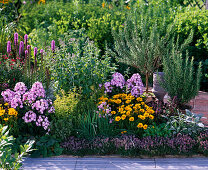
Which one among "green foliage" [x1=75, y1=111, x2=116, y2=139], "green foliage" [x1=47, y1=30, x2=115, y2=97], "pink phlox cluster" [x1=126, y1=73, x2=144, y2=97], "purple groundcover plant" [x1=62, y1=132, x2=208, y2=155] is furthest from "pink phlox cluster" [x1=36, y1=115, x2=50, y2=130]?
"pink phlox cluster" [x1=126, y1=73, x2=144, y2=97]

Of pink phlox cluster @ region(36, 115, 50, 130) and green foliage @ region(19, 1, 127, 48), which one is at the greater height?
green foliage @ region(19, 1, 127, 48)

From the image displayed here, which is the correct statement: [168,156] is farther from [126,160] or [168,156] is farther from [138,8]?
[138,8]

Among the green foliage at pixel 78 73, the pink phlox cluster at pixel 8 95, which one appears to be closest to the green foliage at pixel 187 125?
the green foliage at pixel 78 73

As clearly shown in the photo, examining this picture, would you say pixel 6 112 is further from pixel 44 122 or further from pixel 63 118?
pixel 63 118

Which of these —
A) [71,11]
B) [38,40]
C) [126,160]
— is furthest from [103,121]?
[71,11]

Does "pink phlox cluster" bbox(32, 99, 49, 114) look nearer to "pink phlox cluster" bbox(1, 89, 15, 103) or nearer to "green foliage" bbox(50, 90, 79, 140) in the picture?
"green foliage" bbox(50, 90, 79, 140)

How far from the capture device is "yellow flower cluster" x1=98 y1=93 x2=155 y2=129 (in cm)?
466

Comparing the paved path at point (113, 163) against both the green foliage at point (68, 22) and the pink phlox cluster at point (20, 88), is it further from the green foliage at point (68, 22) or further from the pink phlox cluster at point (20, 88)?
the green foliage at point (68, 22)

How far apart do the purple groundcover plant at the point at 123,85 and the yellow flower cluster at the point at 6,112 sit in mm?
1526

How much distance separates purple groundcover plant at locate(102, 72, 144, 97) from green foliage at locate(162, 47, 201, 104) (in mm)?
544

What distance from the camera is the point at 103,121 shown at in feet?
15.6

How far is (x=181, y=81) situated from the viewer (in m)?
5.41

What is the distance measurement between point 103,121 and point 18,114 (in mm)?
1249

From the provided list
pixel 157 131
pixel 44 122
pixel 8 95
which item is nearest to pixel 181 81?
pixel 157 131
